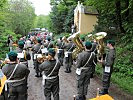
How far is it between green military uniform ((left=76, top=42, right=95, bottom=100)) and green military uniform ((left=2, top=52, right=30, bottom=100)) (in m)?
2.38

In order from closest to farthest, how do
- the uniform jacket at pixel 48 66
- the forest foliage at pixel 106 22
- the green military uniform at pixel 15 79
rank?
the green military uniform at pixel 15 79
the uniform jacket at pixel 48 66
the forest foliage at pixel 106 22

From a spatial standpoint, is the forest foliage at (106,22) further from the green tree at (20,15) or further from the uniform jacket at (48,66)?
the uniform jacket at (48,66)

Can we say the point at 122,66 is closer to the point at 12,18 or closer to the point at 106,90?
the point at 106,90

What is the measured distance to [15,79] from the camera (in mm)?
7500

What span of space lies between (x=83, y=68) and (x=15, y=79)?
2.93 metres

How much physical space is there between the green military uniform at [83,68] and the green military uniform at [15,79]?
2384 mm

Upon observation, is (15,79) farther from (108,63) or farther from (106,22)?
(106,22)

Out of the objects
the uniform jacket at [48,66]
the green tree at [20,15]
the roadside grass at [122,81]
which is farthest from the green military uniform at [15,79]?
the green tree at [20,15]

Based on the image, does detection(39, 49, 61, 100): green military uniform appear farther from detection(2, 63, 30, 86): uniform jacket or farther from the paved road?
the paved road

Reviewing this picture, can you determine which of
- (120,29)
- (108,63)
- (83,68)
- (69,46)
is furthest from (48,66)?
(120,29)

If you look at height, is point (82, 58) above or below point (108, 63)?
above

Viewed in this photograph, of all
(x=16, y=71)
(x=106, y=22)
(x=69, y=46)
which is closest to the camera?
(x=16, y=71)

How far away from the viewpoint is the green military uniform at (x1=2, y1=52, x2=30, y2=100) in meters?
7.32

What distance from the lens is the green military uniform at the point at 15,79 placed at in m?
7.32
